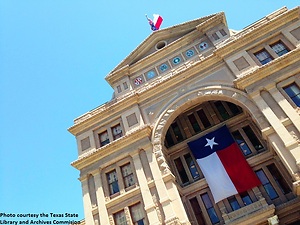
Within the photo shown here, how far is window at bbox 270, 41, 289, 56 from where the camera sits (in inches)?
971

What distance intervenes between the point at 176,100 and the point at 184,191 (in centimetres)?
806

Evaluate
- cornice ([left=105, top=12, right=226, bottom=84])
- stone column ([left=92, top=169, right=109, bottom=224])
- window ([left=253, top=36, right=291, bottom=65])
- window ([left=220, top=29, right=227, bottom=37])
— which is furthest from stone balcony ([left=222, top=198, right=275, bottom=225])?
cornice ([left=105, top=12, right=226, bottom=84])

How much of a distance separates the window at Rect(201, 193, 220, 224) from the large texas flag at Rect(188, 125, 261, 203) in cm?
135

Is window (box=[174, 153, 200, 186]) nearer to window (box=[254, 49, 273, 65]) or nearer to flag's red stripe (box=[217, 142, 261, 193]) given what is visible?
flag's red stripe (box=[217, 142, 261, 193])

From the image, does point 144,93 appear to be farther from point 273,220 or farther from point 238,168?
point 273,220

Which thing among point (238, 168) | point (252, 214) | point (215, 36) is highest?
point (215, 36)

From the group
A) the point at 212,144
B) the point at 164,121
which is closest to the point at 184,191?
the point at 212,144

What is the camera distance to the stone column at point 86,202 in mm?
23562

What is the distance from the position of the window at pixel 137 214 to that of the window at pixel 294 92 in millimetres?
14370

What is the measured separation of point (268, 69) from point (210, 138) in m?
7.57

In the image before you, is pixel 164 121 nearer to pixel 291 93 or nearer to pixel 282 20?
pixel 291 93

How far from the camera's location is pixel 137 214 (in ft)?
73.7

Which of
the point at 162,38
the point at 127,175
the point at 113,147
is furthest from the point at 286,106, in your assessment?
the point at 162,38

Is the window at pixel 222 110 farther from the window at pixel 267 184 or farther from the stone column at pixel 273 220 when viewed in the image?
the stone column at pixel 273 220
